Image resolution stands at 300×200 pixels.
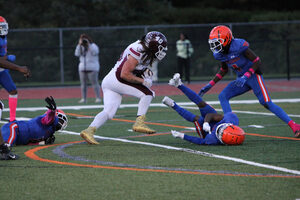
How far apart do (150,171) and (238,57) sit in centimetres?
352

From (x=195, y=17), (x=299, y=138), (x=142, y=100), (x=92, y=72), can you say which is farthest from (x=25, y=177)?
(x=195, y=17)

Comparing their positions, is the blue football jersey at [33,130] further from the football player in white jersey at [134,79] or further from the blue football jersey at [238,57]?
the blue football jersey at [238,57]

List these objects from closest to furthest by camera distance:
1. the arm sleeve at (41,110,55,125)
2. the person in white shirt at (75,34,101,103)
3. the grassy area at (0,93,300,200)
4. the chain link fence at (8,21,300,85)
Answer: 1. the grassy area at (0,93,300,200)
2. the arm sleeve at (41,110,55,125)
3. the person in white shirt at (75,34,101,103)
4. the chain link fence at (8,21,300,85)

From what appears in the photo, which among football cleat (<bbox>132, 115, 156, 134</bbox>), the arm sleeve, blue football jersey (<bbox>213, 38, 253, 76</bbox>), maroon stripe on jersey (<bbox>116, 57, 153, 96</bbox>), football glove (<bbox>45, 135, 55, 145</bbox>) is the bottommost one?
football glove (<bbox>45, 135, 55, 145</bbox>)

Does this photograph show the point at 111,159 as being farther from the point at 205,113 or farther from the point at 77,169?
the point at 205,113

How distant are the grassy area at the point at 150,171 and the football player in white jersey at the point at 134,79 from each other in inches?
12.5

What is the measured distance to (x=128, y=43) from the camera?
83.8 feet

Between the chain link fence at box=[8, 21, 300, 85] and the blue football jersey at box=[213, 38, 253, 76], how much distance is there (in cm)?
1405

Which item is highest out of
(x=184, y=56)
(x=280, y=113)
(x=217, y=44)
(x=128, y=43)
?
(x=217, y=44)

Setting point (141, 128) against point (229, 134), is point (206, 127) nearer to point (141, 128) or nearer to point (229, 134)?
point (229, 134)

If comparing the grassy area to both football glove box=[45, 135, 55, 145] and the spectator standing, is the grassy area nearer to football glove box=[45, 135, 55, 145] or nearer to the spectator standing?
football glove box=[45, 135, 55, 145]

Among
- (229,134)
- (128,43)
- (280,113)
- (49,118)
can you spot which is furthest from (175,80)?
(128,43)

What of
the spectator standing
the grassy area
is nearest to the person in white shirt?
the spectator standing

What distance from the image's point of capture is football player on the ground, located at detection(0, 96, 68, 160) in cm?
920
